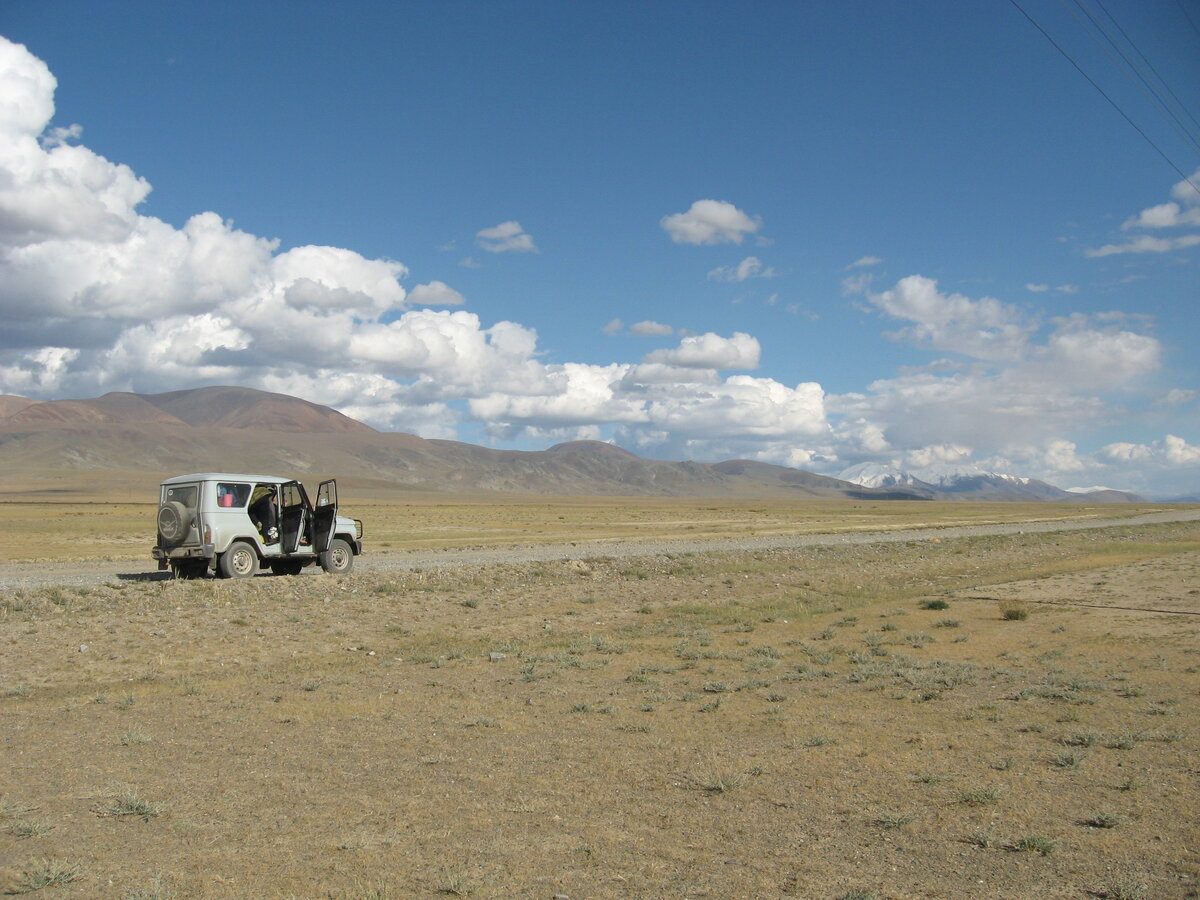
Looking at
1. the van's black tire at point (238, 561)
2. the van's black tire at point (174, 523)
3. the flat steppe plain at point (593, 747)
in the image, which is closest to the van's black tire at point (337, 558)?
the van's black tire at point (238, 561)

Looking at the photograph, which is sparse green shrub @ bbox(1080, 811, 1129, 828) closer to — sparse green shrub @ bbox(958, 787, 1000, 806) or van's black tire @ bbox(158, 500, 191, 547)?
sparse green shrub @ bbox(958, 787, 1000, 806)

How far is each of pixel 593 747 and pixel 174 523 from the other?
17.4 metres

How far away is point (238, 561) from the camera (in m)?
23.3

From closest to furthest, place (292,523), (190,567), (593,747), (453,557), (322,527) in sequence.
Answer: (593,747)
(190,567)
(292,523)
(322,527)
(453,557)

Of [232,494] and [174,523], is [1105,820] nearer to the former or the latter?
[232,494]

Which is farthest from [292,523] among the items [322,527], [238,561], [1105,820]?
[1105,820]

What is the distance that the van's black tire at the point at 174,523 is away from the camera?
22609 mm

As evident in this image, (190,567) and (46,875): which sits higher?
(190,567)

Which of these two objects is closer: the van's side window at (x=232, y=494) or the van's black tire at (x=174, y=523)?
the van's black tire at (x=174, y=523)

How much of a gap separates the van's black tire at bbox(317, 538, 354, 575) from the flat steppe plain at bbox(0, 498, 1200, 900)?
→ 4660mm

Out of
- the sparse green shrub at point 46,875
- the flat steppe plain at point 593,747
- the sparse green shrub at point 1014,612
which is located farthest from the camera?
the sparse green shrub at point 1014,612

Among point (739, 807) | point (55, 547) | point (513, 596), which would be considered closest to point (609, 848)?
point (739, 807)

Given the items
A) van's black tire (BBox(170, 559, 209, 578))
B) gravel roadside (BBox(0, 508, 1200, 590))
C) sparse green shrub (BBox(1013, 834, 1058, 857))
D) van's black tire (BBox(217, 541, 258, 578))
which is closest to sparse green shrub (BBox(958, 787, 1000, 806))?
sparse green shrub (BBox(1013, 834, 1058, 857))

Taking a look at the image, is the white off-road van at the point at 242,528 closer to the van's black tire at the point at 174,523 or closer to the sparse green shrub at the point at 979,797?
the van's black tire at the point at 174,523
